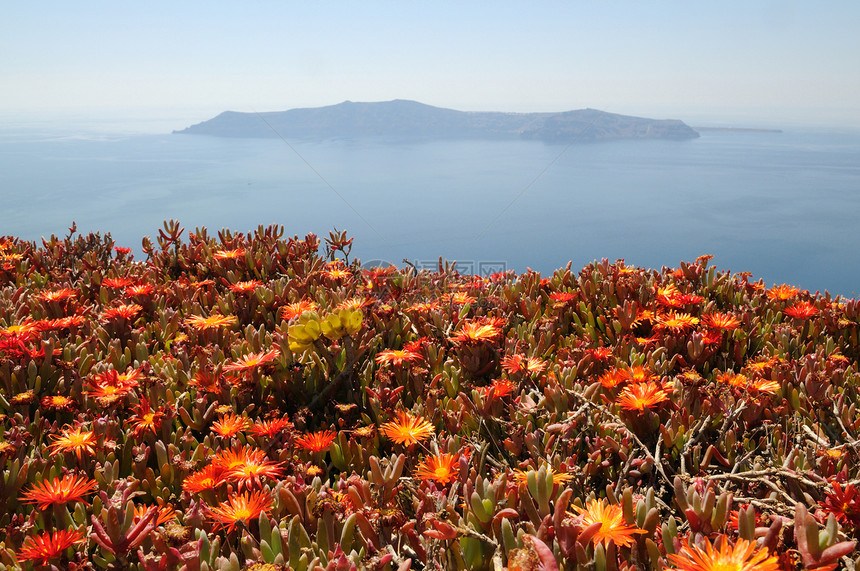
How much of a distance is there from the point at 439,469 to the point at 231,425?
72 cm

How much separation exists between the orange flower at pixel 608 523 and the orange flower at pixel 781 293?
2.38 m

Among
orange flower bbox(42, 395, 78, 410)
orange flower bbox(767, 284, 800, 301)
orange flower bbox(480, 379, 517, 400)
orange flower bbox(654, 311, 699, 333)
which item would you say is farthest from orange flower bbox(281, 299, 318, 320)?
orange flower bbox(767, 284, 800, 301)

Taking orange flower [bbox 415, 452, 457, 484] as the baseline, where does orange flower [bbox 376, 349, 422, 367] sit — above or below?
above

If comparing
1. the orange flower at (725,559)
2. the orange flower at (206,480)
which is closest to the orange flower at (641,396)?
the orange flower at (725,559)

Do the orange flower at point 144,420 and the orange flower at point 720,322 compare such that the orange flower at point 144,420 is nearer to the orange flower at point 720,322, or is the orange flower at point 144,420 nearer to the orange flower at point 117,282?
the orange flower at point 117,282

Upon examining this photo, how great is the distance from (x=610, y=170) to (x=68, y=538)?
546ft

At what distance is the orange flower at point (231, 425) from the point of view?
190 centimetres

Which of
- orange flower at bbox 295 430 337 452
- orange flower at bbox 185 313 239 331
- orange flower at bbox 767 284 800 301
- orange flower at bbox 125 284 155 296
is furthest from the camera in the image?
orange flower at bbox 767 284 800 301

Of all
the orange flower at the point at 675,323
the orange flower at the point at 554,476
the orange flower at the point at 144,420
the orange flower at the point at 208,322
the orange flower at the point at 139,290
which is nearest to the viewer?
the orange flower at the point at 554,476

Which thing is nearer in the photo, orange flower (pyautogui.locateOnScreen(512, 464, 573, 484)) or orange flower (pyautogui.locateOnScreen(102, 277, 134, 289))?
orange flower (pyautogui.locateOnScreen(512, 464, 573, 484))

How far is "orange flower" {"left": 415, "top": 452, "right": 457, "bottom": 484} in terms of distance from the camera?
159 centimetres

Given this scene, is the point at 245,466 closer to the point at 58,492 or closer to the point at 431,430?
the point at 58,492

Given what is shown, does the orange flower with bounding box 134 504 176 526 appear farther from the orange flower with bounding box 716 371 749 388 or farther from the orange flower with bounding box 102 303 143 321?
the orange flower with bounding box 716 371 749 388

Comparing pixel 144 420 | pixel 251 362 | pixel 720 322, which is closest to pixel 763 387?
pixel 720 322
